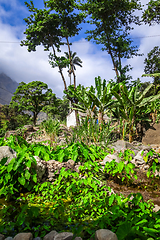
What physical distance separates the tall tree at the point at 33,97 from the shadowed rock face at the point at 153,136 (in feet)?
53.4

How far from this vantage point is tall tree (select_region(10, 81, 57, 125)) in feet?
63.8

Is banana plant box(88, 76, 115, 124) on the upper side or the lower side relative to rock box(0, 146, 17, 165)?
upper

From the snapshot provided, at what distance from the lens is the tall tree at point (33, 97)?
19434mm

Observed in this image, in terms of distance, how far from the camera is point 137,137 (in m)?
5.92

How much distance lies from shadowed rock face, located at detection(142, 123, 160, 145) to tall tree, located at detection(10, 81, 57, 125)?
1626cm

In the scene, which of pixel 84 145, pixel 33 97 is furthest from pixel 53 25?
pixel 84 145

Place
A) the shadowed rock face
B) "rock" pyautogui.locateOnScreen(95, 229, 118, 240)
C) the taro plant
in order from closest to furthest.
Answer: "rock" pyautogui.locateOnScreen(95, 229, 118, 240)
the taro plant
the shadowed rock face

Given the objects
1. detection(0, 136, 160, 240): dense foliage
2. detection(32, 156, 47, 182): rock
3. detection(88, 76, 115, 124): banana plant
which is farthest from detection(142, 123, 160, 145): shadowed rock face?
detection(32, 156, 47, 182): rock

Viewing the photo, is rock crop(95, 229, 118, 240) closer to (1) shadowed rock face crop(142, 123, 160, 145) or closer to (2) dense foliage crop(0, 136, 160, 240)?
(2) dense foliage crop(0, 136, 160, 240)

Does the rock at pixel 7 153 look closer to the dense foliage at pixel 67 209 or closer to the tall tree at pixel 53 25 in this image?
the dense foliage at pixel 67 209

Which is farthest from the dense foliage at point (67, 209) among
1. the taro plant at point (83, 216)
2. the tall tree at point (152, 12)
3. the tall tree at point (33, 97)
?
the tall tree at point (33, 97)

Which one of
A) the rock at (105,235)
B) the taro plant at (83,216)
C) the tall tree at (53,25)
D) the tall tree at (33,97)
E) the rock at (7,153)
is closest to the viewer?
the rock at (105,235)

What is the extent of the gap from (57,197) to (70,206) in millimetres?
247

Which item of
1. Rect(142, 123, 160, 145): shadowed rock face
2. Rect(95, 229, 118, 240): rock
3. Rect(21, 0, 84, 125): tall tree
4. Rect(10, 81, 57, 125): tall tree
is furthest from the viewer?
A: Rect(10, 81, 57, 125): tall tree
